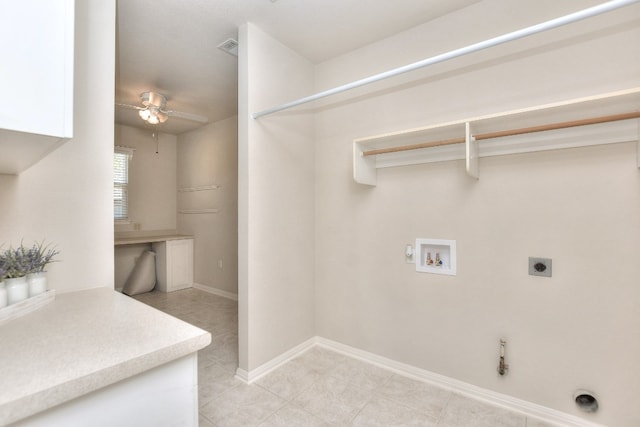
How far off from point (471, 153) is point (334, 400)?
72.1 inches

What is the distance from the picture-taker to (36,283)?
1087 mm

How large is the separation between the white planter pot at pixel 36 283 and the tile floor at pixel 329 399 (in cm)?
120

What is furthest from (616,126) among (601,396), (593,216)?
(601,396)

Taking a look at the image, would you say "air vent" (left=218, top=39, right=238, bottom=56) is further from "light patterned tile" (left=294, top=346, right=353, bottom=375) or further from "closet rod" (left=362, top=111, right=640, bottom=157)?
"light patterned tile" (left=294, top=346, right=353, bottom=375)

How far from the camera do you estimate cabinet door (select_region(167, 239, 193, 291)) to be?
14.9 feet

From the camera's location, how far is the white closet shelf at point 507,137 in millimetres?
1524

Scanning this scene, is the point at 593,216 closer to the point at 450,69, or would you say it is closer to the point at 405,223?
the point at 405,223

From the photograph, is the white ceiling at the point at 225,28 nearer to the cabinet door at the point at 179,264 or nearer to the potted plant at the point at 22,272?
the potted plant at the point at 22,272

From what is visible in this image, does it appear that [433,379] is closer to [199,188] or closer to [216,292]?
[216,292]

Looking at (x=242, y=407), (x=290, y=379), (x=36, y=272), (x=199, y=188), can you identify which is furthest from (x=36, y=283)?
(x=199, y=188)

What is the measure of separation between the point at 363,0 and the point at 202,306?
3.80 meters

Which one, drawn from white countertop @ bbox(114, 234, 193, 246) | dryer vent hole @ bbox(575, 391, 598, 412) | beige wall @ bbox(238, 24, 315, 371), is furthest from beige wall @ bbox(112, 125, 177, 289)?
dryer vent hole @ bbox(575, 391, 598, 412)

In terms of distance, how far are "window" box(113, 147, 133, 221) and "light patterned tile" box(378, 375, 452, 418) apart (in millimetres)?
4540

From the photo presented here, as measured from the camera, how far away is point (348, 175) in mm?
2564
